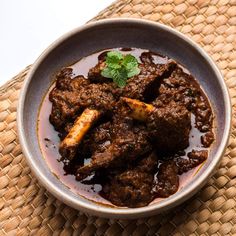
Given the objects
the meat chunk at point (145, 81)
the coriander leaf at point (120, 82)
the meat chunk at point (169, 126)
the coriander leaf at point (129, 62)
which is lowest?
the meat chunk at point (169, 126)

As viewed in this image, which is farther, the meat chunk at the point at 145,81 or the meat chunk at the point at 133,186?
the meat chunk at the point at 145,81

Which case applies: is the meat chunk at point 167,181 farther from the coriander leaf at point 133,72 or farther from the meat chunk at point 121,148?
the coriander leaf at point 133,72

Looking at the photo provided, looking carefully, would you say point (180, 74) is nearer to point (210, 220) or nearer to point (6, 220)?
point (210, 220)

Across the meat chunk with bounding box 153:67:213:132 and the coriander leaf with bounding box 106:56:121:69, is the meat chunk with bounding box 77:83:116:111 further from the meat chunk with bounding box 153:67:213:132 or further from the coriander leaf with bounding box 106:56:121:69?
the meat chunk with bounding box 153:67:213:132

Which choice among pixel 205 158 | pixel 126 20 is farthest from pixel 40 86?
pixel 205 158

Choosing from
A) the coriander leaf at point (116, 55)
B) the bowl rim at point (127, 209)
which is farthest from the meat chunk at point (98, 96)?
the bowl rim at point (127, 209)

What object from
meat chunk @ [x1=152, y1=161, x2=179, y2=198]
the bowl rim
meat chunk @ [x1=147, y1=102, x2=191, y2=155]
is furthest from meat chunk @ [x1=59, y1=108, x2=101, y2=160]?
meat chunk @ [x1=152, y1=161, x2=179, y2=198]
